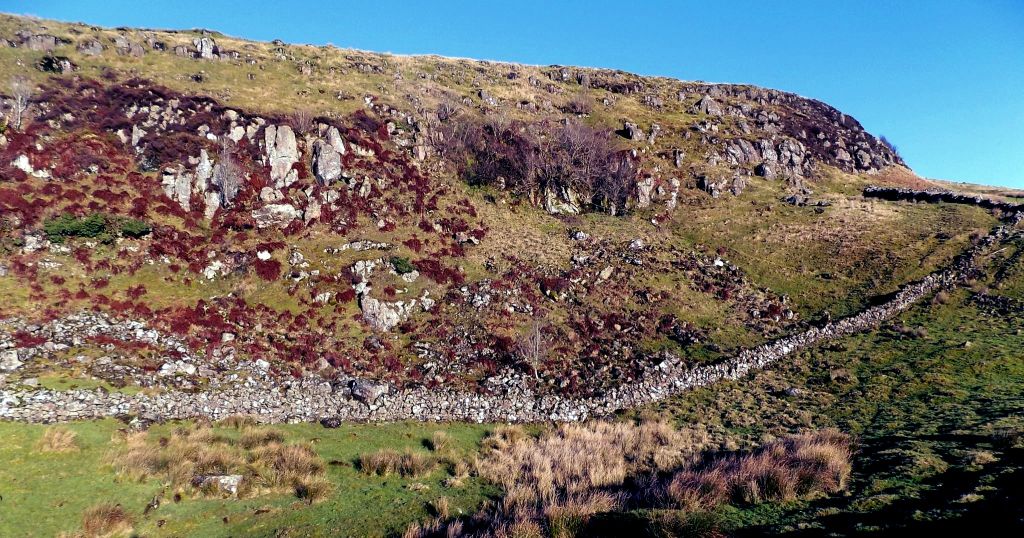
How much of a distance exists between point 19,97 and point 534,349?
52313mm

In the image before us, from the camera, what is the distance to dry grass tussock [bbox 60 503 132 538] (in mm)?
15055

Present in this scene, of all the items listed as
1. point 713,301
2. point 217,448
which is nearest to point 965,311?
point 713,301

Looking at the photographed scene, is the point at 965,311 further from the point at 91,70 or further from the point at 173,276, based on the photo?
the point at 91,70

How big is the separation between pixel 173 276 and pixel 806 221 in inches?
2577

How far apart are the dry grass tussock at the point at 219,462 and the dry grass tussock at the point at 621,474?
7353 mm

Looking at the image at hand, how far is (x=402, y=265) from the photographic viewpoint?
131 feet

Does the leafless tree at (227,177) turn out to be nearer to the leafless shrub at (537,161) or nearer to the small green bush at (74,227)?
the small green bush at (74,227)

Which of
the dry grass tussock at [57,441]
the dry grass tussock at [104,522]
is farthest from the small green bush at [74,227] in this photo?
the dry grass tussock at [104,522]

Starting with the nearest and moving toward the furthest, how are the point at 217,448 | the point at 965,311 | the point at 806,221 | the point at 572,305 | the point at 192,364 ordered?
the point at 217,448 → the point at 192,364 → the point at 965,311 → the point at 572,305 → the point at 806,221

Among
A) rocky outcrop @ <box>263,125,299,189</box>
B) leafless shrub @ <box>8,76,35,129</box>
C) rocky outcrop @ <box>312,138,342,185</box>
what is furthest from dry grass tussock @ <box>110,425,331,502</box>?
leafless shrub @ <box>8,76,35,129</box>

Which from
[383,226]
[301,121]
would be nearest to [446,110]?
[301,121]

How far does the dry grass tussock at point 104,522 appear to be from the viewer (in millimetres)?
15055

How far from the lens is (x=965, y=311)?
36.9m

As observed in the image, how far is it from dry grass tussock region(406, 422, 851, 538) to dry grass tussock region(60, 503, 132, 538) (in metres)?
10.0
